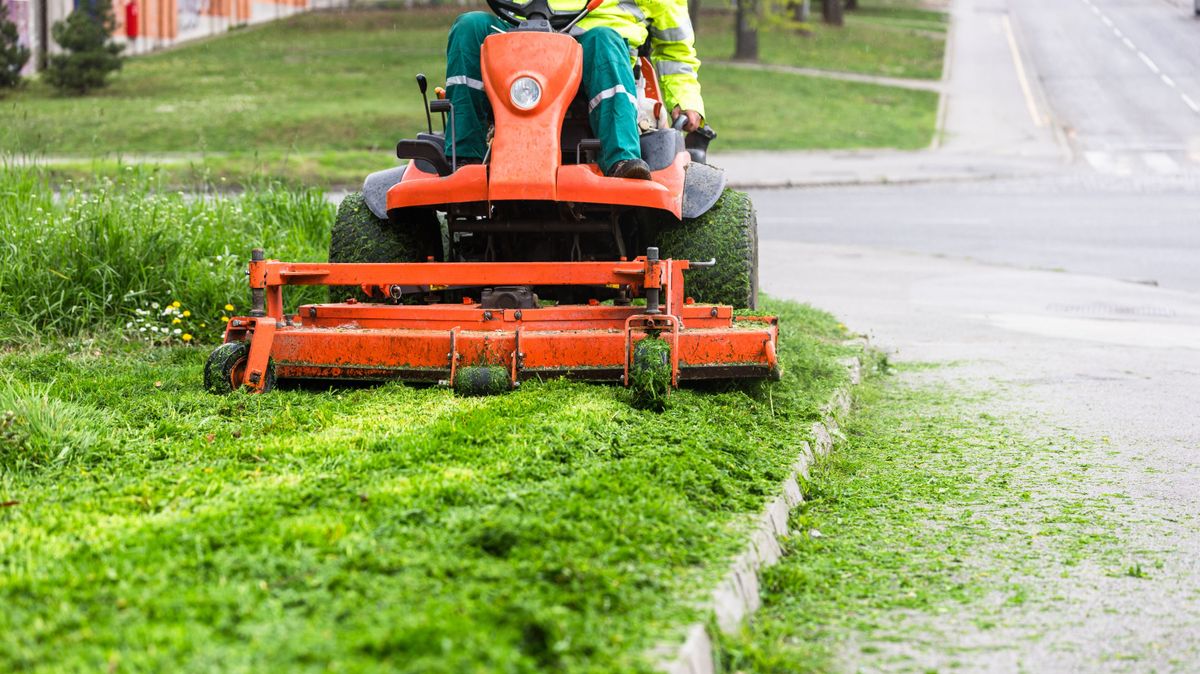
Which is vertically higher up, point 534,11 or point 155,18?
point 155,18

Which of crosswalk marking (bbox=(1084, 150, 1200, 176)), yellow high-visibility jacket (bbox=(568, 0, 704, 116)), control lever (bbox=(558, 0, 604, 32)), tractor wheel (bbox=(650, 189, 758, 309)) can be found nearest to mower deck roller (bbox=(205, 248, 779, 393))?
tractor wheel (bbox=(650, 189, 758, 309))

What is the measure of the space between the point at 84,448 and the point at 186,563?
4.91 feet

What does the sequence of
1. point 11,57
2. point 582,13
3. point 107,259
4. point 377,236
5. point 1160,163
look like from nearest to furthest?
1. point 582,13
2. point 377,236
3. point 107,259
4. point 1160,163
5. point 11,57

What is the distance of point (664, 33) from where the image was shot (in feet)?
23.7

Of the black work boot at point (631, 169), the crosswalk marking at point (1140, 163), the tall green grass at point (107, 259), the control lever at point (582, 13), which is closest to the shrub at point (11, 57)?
the tall green grass at point (107, 259)

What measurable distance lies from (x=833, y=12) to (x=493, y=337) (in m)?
44.1

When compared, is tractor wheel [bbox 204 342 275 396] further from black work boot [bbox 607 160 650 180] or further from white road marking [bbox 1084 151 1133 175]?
white road marking [bbox 1084 151 1133 175]

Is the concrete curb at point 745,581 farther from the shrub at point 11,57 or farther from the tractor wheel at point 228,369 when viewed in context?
the shrub at point 11,57

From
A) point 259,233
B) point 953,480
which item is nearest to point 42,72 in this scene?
point 259,233

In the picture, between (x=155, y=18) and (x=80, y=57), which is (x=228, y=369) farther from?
(x=155, y=18)

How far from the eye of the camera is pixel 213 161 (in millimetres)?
18547

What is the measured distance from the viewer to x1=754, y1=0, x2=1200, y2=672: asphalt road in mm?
3898

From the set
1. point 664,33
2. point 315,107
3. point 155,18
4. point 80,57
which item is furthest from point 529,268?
point 155,18

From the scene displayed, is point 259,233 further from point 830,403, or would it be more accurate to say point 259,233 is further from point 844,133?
point 844,133
